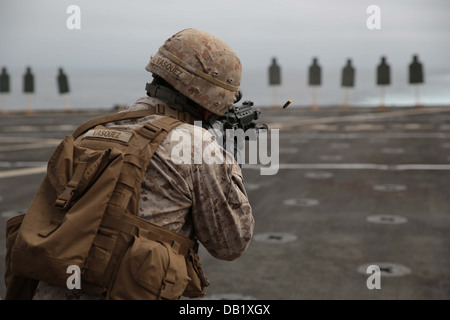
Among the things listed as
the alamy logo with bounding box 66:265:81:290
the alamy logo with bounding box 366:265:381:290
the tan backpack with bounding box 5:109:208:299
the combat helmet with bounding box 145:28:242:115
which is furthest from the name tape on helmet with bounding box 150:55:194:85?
the alamy logo with bounding box 366:265:381:290

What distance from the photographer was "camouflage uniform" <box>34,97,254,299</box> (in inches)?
88.5

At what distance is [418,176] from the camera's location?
390 inches

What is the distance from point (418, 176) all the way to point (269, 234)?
14.5 ft

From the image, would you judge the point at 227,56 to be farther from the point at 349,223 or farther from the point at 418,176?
the point at 418,176

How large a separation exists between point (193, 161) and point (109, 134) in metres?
0.34

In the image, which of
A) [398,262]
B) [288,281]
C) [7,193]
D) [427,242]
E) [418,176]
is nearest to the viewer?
[288,281]

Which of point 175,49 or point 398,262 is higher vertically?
point 175,49

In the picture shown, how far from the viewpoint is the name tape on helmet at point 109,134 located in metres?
2.27

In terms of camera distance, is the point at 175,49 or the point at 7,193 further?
the point at 7,193

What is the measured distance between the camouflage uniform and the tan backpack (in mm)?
65

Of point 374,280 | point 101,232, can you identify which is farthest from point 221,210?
point 374,280

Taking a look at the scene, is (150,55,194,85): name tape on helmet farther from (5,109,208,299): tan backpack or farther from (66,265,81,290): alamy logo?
(66,265,81,290): alamy logo

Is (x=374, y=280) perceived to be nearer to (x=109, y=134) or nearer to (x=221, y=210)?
(x=221, y=210)
